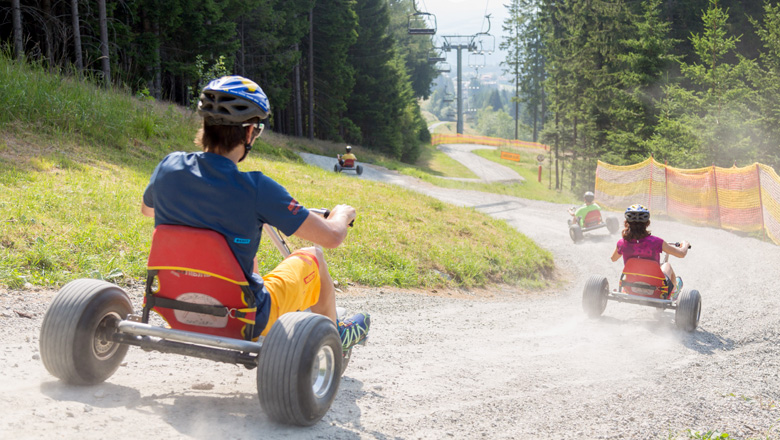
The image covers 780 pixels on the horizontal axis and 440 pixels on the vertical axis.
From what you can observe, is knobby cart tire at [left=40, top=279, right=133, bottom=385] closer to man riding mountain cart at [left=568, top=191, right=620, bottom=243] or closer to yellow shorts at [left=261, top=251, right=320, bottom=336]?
yellow shorts at [left=261, top=251, right=320, bottom=336]

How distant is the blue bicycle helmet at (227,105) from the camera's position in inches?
132

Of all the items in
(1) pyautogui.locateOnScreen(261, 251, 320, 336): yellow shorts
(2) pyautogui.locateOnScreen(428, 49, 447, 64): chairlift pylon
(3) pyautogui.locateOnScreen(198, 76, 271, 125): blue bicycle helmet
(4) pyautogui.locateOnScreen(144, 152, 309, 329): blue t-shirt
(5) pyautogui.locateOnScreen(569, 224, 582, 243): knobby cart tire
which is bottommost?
(5) pyautogui.locateOnScreen(569, 224, 582, 243): knobby cart tire

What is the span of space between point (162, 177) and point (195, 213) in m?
0.28

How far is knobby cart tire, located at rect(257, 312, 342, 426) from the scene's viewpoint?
3.24m

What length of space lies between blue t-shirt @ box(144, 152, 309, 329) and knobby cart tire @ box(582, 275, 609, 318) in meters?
6.12

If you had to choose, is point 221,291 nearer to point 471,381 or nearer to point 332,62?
point 471,381

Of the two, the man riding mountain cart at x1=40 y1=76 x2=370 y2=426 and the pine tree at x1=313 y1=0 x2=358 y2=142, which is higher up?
the pine tree at x1=313 y1=0 x2=358 y2=142

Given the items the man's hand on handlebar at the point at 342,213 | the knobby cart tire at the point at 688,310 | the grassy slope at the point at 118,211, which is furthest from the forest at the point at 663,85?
the man's hand on handlebar at the point at 342,213

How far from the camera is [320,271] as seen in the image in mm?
4082

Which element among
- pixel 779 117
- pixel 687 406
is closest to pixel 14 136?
pixel 687 406

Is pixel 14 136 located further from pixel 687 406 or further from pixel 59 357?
pixel 687 406

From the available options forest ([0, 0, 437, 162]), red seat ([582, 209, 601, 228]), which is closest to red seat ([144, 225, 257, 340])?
forest ([0, 0, 437, 162])

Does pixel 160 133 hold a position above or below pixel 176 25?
below

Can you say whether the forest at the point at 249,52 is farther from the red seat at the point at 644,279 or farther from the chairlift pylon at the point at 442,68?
the chairlift pylon at the point at 442,68
